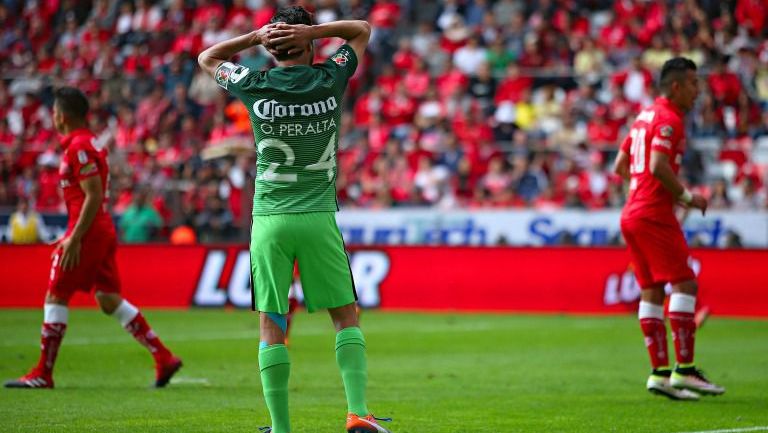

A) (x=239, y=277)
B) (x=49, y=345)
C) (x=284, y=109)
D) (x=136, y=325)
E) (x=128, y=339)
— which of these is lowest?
(x=239, y=277)

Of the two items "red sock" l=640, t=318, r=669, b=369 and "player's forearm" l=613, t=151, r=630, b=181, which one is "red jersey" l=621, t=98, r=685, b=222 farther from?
"red sock" l=640, t=318, r=669, b=369

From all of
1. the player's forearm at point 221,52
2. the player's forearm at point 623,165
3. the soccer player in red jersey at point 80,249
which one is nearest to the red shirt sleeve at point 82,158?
the soccer player in red jersey at point 80,249

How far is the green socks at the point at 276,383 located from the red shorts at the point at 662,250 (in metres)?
4.29

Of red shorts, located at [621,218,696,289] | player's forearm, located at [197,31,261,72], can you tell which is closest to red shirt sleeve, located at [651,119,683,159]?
red shorts, located at [621,218,696,289]

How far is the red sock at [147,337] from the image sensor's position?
11.1 m

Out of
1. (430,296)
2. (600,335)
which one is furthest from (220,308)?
(600,335)

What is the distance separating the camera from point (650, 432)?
8.31 m

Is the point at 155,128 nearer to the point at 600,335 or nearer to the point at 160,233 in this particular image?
the point at 160,233

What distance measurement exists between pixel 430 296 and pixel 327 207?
13912 millimetres

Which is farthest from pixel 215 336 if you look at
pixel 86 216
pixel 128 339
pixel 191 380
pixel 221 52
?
pixel 221 52

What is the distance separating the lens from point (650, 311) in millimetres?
10703

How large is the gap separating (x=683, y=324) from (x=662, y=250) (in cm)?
63

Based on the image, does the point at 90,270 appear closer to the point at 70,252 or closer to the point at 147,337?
the point at 70,252

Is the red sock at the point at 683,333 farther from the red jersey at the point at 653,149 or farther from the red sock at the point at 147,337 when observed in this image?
the red sock at the point at 147,337
